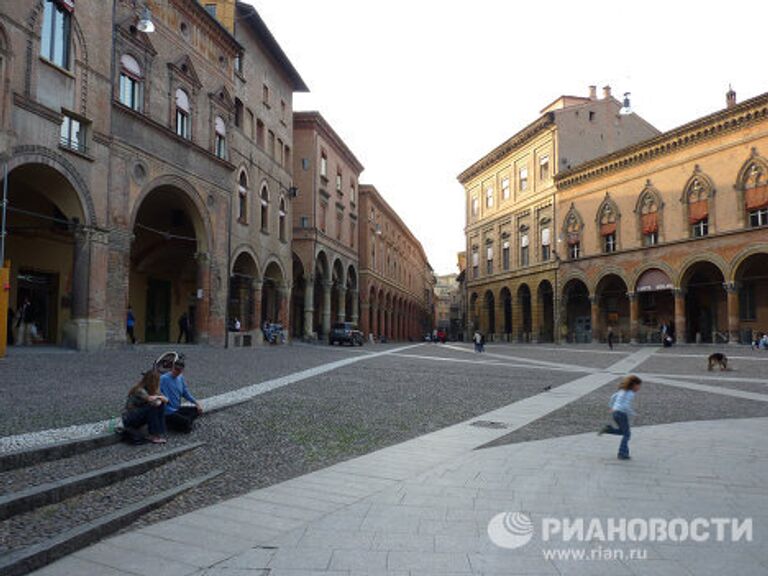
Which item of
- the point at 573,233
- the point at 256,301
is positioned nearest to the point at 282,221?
the point at 256,301

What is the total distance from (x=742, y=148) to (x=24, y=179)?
33.5m

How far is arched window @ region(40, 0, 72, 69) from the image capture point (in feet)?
54.0

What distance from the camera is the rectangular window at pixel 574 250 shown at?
44047 mm

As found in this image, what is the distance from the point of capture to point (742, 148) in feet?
105

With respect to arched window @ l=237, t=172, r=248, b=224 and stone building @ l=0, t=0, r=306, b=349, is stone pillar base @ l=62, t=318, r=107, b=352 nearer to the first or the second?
stone building @ l=0, t=0, r=306, b=349

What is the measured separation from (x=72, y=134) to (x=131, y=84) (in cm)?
408

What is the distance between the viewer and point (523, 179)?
50.9m

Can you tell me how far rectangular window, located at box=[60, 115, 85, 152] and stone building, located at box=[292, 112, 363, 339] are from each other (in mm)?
21413

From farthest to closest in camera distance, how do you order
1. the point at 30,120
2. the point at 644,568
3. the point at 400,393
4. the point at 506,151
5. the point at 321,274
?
1. the point at 506,151
2. the point at 321,274
3. the point at 30,120
4. the point at 400,393
5. the point at 644,568

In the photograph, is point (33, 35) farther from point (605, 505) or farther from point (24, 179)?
point (605, 505)

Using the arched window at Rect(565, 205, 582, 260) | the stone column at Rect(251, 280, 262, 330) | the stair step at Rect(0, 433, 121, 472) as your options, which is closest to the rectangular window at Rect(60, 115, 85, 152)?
the stone column at Rect(251, 280, 262, 330)

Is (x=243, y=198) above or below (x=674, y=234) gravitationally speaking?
above

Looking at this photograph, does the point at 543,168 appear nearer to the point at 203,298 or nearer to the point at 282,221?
the point at 282,221

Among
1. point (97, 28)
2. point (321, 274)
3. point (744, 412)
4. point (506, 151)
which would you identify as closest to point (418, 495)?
point (744, 412)
